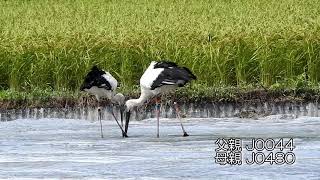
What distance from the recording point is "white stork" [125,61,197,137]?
1262 centimetres

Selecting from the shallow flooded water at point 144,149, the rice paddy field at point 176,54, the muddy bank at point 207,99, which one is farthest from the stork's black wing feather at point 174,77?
the rice paddy field at point 176,54

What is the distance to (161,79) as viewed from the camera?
12836 millimetres

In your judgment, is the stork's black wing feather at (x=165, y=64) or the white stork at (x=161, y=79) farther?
the stork's black wing feather at (x=165, y=64)

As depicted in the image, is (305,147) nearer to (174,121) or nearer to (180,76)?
(180,76)

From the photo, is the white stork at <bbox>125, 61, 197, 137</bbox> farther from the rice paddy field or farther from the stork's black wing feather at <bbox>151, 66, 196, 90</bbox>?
the rice paddy field

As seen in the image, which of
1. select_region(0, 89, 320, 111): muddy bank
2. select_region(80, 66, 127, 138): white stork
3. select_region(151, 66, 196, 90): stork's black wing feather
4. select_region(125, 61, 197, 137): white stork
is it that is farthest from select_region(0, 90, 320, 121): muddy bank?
select_region(151, 66, 196, 90): stork's black wing feather

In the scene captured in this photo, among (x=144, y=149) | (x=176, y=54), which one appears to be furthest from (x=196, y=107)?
(x=144, y=149)

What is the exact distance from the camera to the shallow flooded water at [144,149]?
9.22m

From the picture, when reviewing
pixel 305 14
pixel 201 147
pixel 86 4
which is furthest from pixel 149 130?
pixel 86 4

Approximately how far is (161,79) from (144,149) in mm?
1754

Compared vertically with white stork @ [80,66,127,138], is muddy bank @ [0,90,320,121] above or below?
below

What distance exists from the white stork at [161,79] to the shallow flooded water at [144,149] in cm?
45

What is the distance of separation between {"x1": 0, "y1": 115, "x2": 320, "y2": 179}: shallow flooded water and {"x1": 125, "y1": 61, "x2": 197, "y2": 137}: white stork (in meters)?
0.45

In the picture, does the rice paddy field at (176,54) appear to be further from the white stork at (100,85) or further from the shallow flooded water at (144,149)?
the white stork at (100,85)
